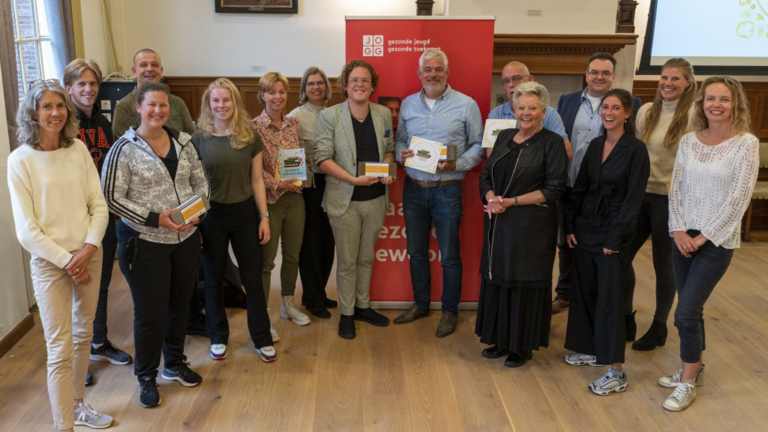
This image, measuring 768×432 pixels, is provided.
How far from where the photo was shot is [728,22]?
237 inches

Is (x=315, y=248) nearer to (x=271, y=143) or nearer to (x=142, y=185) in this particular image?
(x=271, y=143)

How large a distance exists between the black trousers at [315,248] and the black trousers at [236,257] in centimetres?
Answer: 58

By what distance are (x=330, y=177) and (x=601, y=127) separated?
150cm

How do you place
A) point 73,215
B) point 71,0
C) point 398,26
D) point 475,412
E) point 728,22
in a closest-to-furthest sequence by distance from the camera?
point 73,215, point 475,412, point 398,26, point 71,0, point 728,22

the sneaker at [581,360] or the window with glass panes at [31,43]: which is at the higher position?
the window with glass panes at [31,43]

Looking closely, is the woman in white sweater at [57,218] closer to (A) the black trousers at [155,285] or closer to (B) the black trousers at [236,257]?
(A) the black trousers at [155,285]

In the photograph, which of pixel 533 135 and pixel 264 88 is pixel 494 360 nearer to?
pixel 533 135

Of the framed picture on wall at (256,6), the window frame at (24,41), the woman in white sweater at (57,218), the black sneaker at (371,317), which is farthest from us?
the framed picture on wall at (256,6)

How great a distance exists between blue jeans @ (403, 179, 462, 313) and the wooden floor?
27 cm

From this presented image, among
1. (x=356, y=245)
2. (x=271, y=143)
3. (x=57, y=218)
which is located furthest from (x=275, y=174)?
(x=57, y=218)

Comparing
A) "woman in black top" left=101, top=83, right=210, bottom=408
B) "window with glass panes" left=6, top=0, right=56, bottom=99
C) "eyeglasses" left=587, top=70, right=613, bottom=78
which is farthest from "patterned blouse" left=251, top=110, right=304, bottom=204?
"window with glass panes" left=6, top=0, right=56, bottom=99

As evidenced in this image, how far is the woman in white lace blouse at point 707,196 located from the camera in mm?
2697

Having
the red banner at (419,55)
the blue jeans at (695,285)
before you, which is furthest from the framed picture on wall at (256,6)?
the blue jeans at (695,285)

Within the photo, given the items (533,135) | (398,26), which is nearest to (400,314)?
(533,135)
